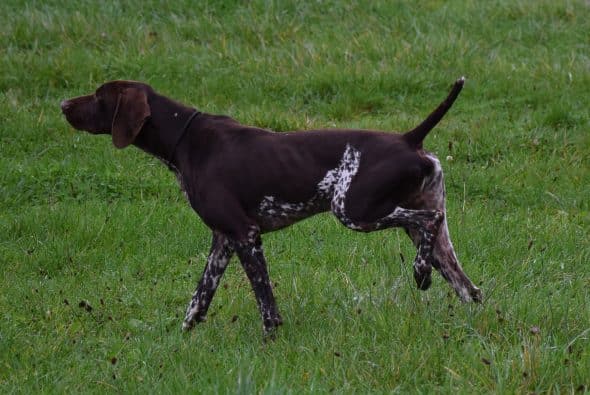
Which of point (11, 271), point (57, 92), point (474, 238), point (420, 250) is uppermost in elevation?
point (420, 250)

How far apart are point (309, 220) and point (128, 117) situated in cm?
211

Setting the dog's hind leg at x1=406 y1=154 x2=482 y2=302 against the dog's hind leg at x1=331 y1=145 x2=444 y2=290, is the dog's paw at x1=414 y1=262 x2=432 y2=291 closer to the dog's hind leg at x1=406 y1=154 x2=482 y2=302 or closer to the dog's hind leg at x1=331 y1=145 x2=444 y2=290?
the dog's hind leg at x1=331 y1=145 x2=444 y2=290

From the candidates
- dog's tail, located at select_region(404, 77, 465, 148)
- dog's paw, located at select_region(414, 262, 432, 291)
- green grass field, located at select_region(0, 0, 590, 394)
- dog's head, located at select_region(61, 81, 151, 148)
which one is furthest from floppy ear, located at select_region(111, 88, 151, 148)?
dog's paw, located at select_region(414, 262, 432, 291)

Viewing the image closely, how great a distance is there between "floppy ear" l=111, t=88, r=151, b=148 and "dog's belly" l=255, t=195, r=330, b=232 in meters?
0.81

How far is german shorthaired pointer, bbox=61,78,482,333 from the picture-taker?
17.4 feet

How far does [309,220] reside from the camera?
7.54m

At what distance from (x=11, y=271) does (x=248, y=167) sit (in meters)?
2.07

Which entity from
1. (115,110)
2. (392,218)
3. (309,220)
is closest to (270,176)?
(392,218)

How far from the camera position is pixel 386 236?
7090 millimetres

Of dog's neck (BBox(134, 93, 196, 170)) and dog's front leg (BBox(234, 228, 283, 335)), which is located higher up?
dog's neck (BBox(134, 93, 196, 170))

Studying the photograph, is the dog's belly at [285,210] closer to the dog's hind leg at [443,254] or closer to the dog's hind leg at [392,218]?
the dog's hind leg at [392,218]

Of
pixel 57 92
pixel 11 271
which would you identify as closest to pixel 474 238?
pixel 11 271

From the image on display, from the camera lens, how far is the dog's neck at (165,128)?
19.0 ft

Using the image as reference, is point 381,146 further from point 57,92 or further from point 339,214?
point 57,92
